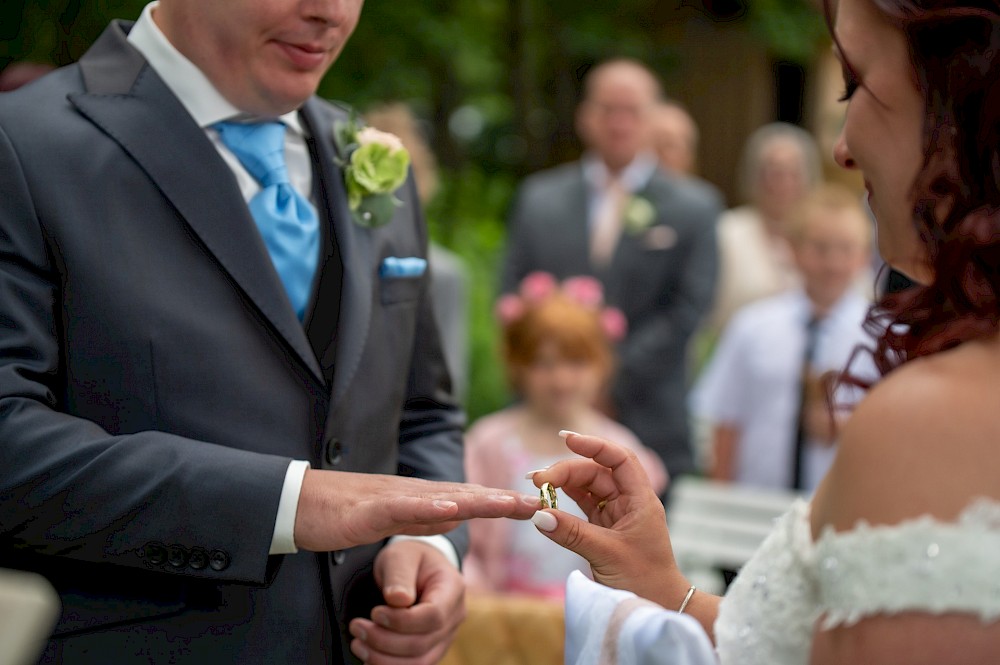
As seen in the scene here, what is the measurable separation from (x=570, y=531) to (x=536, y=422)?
297cm

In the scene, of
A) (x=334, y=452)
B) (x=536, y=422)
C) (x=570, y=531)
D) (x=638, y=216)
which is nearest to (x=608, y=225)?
(x=638, y=216)

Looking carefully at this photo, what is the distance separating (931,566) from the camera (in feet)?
4.26

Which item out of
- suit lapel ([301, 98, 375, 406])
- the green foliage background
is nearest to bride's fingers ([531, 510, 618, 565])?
suit lapel ([301, 98, 375, 406])

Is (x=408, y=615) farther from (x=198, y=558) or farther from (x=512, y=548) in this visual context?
(x=512, y=548)

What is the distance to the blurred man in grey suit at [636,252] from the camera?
5898 millimetres

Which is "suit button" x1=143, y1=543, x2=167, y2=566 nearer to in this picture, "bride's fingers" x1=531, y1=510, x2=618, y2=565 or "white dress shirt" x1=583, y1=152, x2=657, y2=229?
"bride's fingers" x1=531, y1=510, x2=618, y2=565

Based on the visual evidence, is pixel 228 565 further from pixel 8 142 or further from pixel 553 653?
pixel 553 653

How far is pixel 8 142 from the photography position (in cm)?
185

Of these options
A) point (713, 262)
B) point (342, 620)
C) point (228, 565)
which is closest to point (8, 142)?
point (228, 565)

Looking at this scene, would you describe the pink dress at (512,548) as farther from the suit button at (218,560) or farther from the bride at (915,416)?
the bride at (915,416)

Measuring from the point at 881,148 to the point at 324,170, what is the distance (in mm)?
1093

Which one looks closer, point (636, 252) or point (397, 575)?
point (397, 575)

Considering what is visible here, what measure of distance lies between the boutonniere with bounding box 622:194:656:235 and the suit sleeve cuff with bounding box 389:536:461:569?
3.77 metres

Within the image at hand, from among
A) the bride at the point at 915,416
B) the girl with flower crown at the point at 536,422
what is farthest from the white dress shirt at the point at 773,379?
the bride at the point at 915,416
